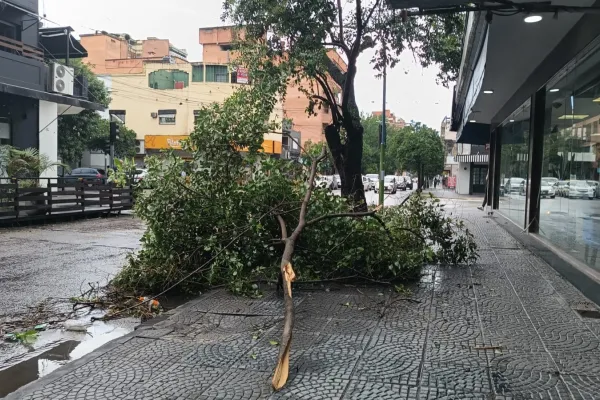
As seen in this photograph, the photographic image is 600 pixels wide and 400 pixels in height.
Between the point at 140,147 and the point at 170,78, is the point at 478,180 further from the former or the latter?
the point at 140,147

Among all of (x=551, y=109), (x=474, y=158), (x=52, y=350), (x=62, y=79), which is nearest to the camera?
(x=52, y=350)

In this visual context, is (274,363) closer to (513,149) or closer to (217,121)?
(217,121)

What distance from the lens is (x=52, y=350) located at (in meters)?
4.86

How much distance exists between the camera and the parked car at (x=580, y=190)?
22.8 feet

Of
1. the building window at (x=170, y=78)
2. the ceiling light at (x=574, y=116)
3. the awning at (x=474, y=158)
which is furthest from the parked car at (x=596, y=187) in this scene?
the building window at (x=170, y=78)

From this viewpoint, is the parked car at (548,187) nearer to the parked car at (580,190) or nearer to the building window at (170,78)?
the parked car at (580,190)

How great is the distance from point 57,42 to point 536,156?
2024cm

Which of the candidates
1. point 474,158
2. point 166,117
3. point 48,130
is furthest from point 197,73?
point 474,158

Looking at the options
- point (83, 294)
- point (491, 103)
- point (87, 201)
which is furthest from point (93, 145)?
point (83, 294)

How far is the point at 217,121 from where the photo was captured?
300 inches

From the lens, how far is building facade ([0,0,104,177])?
1855cm

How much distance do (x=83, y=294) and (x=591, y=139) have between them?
7067mm

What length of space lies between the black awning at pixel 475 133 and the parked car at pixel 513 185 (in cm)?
486

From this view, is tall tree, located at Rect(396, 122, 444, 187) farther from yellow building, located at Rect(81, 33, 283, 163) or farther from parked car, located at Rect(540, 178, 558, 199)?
parked car, located at Rect(540, 178, 558, 199)
